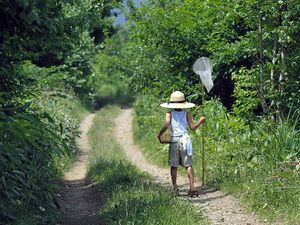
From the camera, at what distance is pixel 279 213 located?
26.9 ft

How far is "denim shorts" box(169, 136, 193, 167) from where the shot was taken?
406 inches

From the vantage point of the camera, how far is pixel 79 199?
11172 mm

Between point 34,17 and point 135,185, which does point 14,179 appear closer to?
point 34,17

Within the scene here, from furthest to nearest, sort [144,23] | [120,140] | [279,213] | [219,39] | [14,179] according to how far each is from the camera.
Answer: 1. [120,140]
2. [144,23]
3. [219,39]
4. [279,213]
5. [14,179]

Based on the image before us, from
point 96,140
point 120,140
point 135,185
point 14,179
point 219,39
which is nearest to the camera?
point 14,179

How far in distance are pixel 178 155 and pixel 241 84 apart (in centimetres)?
241

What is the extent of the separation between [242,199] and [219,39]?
6.49 metres

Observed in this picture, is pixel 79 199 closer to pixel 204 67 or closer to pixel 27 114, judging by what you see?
pixel 204 67

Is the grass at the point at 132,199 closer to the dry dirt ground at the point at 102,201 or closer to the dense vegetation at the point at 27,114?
the dry dirt ground at the point at 102,201

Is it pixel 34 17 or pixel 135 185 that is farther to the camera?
pixel 135 185

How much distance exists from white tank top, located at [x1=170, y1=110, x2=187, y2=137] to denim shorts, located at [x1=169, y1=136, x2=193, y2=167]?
0.10 metres

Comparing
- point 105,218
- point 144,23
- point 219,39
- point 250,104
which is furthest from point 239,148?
point 144,23

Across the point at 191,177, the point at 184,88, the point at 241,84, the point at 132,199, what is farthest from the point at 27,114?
the point at 184,88

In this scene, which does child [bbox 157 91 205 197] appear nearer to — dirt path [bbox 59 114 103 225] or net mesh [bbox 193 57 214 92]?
net mesh [bbox 193 57 214 92]
